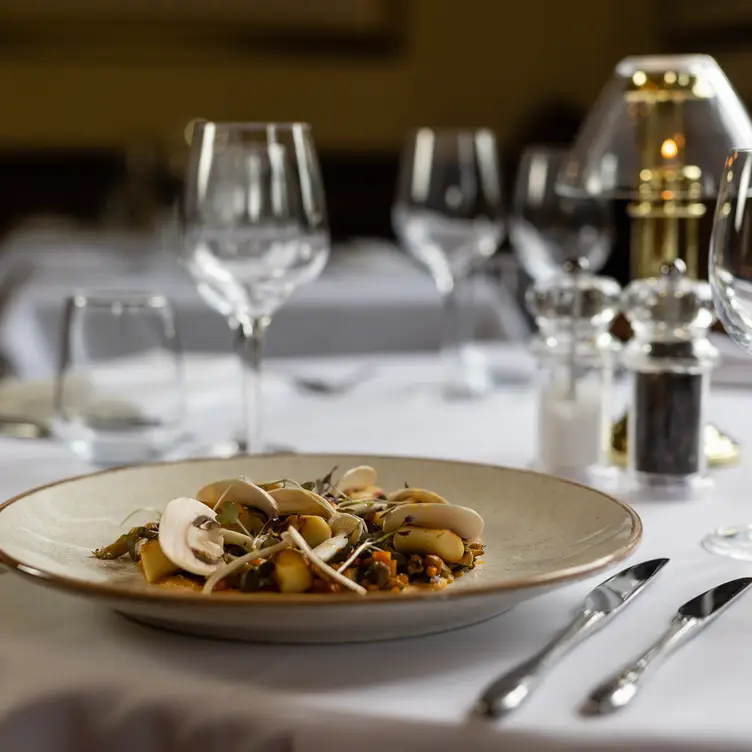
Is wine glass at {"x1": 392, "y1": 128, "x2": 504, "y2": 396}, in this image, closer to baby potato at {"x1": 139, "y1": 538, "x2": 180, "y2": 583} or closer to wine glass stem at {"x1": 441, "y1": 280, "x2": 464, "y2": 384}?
wine glass stem at {"x1": 441, "y1": 280, "x2": 464, "y2": 384}

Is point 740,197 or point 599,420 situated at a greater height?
point 740,197

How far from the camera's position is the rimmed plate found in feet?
1.93

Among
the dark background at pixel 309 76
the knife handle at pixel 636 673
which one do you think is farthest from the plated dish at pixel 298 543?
the dark background at pixel 309 76

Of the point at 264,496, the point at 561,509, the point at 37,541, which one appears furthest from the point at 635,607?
the point at 37,541

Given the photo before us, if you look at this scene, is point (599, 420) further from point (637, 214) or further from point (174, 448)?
point (174, 448)

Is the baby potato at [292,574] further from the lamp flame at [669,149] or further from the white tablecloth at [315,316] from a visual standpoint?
the white tablecloth at [315,316]

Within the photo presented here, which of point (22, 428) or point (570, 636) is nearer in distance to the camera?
point (570, 636)

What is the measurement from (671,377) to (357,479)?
0.31 m

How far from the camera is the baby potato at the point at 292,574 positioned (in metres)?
0.63

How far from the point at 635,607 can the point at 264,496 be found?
8.5 inches

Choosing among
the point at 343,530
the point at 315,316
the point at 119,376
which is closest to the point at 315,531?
the point at 343,530

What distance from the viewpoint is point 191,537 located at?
2.18 feet

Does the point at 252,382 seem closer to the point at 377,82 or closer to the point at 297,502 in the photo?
the point at 297,502

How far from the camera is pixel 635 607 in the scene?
27.9 inches
